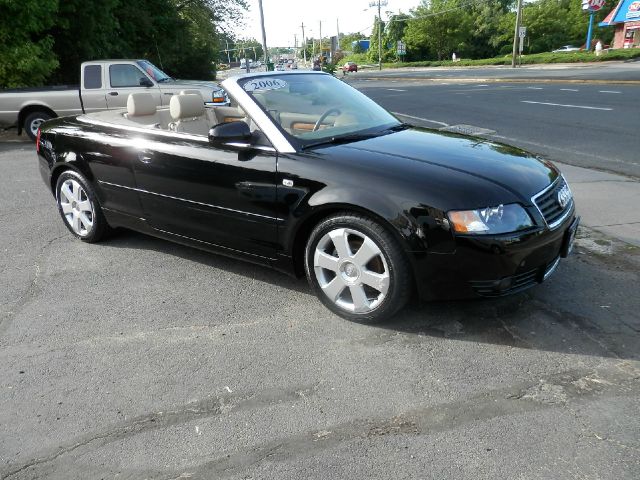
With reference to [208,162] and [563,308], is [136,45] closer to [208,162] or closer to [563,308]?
[208,162]

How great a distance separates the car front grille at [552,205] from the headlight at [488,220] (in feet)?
0.78

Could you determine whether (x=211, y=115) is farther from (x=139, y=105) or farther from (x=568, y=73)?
(x=568, y=73)

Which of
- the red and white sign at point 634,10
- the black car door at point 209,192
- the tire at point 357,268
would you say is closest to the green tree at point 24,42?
the black car door at point 209,192

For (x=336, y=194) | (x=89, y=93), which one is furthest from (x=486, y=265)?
(x=89, y=93)

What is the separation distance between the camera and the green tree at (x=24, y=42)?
12688 millimetres

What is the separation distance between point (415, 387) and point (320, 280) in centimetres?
102

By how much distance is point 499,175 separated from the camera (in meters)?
3.28

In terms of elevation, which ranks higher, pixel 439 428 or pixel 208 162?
pixel 208 162

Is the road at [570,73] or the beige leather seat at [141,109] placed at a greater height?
the beige leather seat at [141,109]

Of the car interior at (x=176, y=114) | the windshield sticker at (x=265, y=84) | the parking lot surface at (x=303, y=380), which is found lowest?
the parking lot surface at (x=303, y=380)

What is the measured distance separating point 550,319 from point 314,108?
2.25 m

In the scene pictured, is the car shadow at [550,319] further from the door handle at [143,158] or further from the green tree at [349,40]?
the green tree at [349,40]

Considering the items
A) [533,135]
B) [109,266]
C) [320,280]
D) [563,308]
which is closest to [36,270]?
[109,266]

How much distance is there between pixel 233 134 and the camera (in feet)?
11.8
